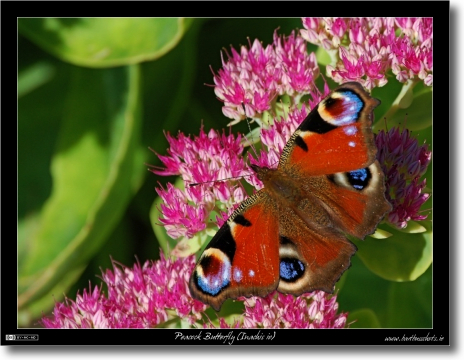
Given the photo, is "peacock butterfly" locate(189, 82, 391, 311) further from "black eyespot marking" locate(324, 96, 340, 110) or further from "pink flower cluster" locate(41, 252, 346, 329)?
"pink flower cluster" locate(41, 252, 346, 329)

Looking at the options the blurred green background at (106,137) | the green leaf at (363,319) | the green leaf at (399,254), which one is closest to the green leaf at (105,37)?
the blurred green background at (106,137)

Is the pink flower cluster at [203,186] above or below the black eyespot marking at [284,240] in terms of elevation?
above

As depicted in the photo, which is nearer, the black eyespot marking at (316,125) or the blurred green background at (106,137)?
the black eyespot marking at (316,125)

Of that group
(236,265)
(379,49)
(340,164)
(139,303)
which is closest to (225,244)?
(236,265)

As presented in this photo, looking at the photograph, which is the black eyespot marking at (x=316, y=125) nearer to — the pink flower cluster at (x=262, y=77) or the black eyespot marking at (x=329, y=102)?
the black eyespot marking at (x=329, y=102)

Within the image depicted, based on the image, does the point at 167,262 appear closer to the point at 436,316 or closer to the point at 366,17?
the point at 436,316

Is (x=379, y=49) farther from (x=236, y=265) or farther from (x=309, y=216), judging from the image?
(x=236, y=265)

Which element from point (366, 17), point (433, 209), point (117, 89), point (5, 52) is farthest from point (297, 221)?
→ point (5, 52)

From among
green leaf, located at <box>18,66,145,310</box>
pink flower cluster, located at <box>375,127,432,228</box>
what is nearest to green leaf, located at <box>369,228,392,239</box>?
pink flower cluster, located at <box>375,127,432,228</box>
